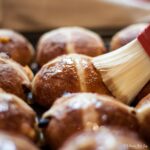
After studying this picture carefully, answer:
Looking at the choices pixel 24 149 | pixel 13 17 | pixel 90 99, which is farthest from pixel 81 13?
pixel 24 149

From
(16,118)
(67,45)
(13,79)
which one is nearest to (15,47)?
(67,45)

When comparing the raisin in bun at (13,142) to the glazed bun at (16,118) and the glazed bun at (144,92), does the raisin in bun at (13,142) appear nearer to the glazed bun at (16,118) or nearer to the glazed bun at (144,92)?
the glazed bun at (16,118)

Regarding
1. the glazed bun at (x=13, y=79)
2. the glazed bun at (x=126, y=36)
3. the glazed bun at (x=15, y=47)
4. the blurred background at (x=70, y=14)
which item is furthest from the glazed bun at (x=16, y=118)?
the blurred background at (x=70, y=14)

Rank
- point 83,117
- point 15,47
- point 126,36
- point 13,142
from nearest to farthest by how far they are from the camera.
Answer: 1. point 13,142
2. point 83,117
3. point 15,47
4. point 126,36

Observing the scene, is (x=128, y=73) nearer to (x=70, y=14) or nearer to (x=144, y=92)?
(x=144, y=92)

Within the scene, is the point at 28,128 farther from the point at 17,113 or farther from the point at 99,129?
the point at 99,129
